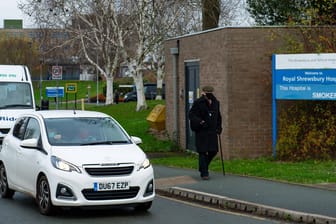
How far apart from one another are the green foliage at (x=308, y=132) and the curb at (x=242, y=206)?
504 cm

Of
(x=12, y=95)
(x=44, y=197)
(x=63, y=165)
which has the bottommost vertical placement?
(x=44, y=197)

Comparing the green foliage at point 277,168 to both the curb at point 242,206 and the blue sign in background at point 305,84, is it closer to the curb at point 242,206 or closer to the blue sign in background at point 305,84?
the blue sign in background at point 305,84

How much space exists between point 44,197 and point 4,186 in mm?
2391

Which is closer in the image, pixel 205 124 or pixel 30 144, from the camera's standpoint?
pixel 30 144

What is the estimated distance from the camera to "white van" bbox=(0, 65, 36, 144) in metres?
23.5

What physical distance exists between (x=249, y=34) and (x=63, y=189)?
9307 millimetres

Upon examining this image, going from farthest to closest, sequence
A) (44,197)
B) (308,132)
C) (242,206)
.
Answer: (308,132) → (242,206) → (44,197)

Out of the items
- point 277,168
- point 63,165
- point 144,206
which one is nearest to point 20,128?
point 63,165

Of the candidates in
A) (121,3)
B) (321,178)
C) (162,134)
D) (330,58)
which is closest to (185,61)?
(162,134)

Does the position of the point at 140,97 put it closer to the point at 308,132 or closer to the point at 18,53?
the point at 308,132

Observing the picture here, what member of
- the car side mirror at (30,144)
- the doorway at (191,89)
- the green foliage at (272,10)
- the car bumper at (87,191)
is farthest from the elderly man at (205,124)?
the green foliage at (272,10)

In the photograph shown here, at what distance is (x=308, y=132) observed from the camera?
17969mm

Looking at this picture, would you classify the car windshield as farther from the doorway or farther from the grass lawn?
the doorway

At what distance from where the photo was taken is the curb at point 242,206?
10156 mm
